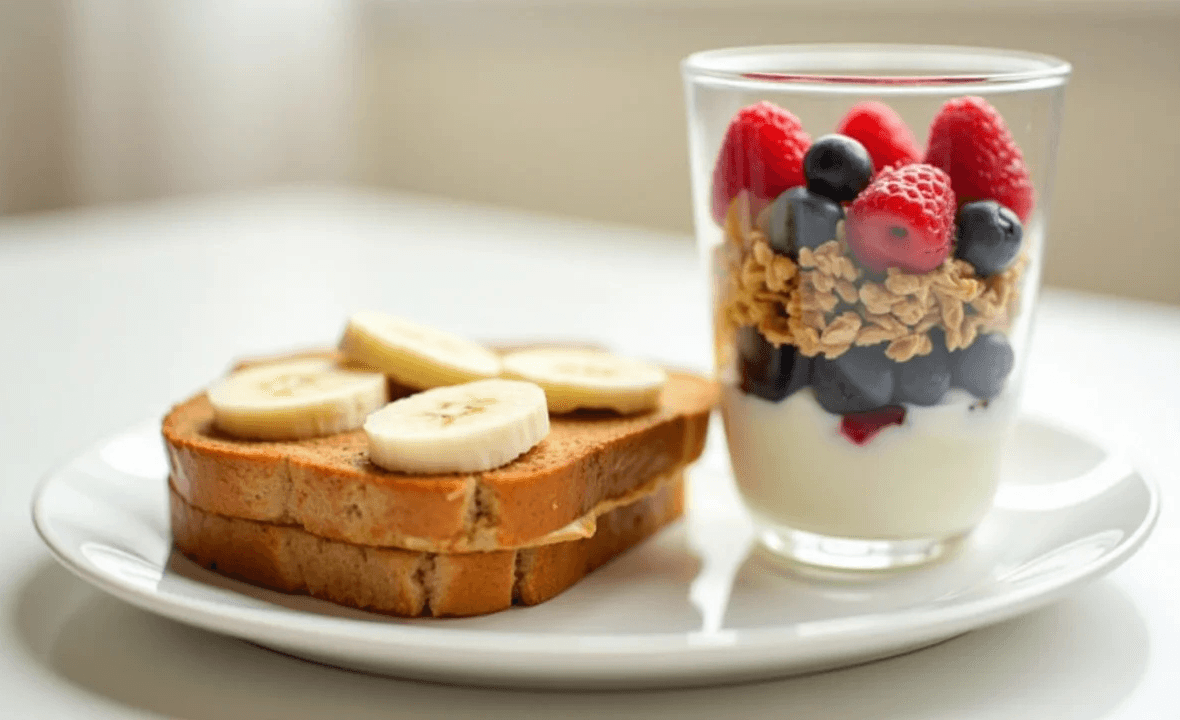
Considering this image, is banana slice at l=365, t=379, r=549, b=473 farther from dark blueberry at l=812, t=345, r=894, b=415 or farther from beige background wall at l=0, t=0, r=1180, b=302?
beige background wall at l=0, t=0, r=1180, b=302

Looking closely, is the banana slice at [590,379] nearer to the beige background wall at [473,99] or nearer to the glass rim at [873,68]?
the glass rim at [873,68]

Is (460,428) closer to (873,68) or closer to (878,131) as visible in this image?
(878,131)

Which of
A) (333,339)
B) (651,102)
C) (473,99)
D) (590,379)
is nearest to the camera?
(590,379)

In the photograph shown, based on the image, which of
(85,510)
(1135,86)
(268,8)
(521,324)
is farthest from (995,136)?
(268,8)

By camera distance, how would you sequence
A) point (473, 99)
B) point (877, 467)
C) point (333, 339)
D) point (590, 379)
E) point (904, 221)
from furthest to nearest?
point (473, 99) < point (333, 339) < point (590, 379) < point (877, 467) < point (904, 221)

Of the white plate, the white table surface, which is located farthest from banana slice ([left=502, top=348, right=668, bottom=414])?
the white table surface

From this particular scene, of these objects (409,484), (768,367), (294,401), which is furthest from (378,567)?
Answer: (768,367)

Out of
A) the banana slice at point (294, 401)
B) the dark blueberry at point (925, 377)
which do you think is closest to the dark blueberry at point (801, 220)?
the dark blueberry at point (925, 377)
